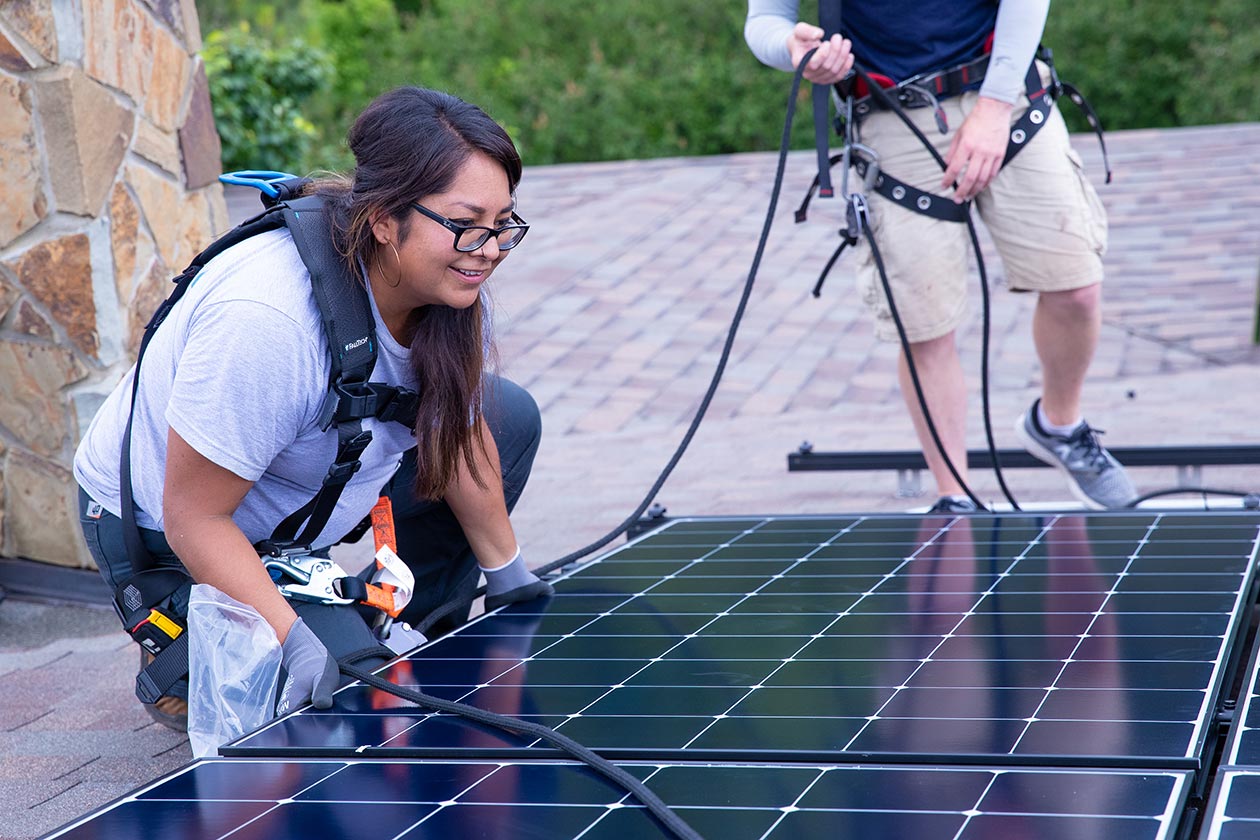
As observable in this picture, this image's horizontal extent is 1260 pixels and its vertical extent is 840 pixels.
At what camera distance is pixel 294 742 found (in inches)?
81.3

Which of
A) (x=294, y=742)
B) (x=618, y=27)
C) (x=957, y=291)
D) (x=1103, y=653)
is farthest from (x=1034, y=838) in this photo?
(x=618, y=27)

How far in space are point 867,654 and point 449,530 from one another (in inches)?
47.0

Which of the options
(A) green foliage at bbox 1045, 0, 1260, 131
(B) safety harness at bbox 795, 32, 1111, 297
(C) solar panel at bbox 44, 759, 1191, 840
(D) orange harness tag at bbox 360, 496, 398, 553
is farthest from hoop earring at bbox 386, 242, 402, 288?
(A) green foliage at bbox 1045, 0, 1260, 131

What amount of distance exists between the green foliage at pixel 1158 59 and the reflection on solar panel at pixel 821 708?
13283 mm

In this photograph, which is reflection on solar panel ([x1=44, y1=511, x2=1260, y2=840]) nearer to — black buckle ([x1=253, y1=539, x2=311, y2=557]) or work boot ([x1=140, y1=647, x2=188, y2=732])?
black buckle ([x1=253, y1=539, x2=311, y2=557])

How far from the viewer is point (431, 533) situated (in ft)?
10.6

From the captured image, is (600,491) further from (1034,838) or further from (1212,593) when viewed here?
(1034,838)

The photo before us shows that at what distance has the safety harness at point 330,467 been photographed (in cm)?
249

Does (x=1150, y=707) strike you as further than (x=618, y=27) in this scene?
No

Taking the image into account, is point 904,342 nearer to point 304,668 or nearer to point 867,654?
point 867,654

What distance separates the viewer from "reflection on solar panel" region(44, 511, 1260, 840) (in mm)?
1717

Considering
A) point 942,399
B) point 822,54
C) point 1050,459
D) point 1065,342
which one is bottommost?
point 1050,459

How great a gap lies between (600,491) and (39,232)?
2148 mm

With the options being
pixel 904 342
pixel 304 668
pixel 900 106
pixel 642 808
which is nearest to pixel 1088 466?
pixel 904 342
